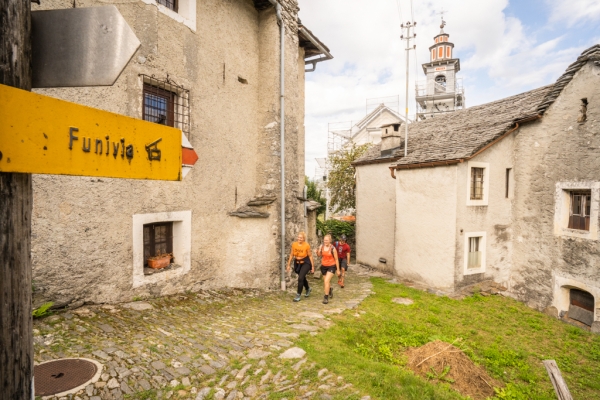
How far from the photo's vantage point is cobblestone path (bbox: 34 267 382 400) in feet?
12.5

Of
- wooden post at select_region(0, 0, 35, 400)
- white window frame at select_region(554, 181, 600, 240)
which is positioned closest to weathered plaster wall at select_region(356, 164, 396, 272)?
white window frame at select_region(554, 181, 600, 240)

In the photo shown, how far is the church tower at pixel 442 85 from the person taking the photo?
116ft

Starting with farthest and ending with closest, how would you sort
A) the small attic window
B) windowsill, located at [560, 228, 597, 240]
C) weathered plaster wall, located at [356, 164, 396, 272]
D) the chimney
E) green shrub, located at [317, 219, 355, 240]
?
green shrub, located at [317, 219, 355, 240] < the chimney < weathered plaster wall, located at [356, 164, 396, 272] < the small attic window < windowsill, located at [560, 228, 597, 240]

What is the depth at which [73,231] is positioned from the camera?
523cm

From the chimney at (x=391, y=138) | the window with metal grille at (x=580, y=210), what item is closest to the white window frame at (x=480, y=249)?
the window with metal grille at (x=580, y=210)

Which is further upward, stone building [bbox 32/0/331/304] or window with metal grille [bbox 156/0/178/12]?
window with metal grille [bbox 156/0/178/12]

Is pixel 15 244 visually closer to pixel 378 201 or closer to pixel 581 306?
pixel 581 306

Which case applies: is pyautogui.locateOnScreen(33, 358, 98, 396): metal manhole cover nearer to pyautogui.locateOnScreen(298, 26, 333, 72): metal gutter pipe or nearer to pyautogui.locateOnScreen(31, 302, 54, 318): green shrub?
pyautogui.locateOnScreen(31, 302, 54, 318): green shrub

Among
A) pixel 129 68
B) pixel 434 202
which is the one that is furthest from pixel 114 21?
pixel 434 202

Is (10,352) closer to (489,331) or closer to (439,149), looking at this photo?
(489,331)

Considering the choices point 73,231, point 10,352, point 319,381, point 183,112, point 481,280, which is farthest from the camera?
point 481,280

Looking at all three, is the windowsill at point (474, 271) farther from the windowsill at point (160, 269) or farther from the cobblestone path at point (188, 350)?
the windowsill at point (160, 269)

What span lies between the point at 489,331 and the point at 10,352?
9462mm

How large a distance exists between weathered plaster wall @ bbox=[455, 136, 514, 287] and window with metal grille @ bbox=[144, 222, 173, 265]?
8.84 meters
